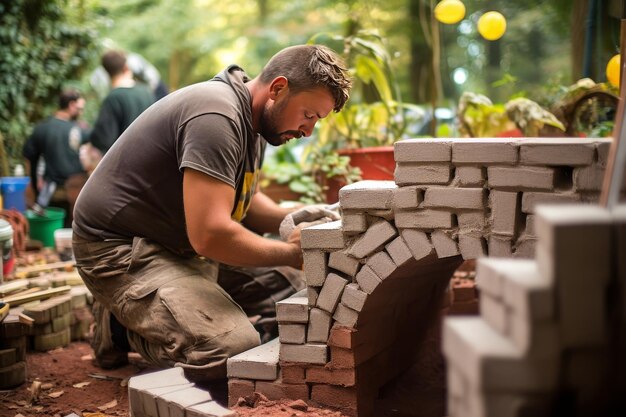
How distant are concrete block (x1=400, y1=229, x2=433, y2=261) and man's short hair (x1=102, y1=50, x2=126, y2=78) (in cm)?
490

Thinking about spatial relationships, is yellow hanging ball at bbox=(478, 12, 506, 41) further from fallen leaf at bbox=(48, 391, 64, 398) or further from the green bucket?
the green bucket

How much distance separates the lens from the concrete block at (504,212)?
2.88 metres

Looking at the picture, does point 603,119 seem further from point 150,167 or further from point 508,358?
point 508,358

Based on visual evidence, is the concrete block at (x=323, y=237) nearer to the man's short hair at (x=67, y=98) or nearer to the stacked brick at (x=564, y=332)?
the stacked brick at (x=564, y=332)

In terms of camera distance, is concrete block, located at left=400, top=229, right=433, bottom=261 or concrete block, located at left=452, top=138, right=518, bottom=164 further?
concrete block, located at left=400, top=229, right=433, bottom=261

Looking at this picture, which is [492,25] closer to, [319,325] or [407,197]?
[407,197]

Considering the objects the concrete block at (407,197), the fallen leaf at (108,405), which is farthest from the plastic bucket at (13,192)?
the concrete block at (407,197)

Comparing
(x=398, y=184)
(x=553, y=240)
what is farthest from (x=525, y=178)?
(x=553, y=240)

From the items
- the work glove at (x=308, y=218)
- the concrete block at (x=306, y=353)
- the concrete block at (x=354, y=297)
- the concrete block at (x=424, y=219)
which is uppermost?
the concrete block at (x=424, y=219)

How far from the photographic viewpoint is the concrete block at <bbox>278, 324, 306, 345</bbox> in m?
3.30

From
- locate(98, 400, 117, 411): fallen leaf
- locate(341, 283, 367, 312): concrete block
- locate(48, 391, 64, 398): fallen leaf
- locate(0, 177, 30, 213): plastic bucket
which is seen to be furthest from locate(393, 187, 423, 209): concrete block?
locate(0, 177, 30, 213): plastic bucket

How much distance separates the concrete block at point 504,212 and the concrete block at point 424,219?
0.18 metres

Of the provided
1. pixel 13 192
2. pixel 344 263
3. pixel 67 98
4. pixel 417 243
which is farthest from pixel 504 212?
pixel 67 98

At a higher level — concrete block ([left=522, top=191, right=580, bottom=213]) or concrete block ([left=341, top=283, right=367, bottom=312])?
concrete block ([left=522, top=191, right=580, bottom=213])
